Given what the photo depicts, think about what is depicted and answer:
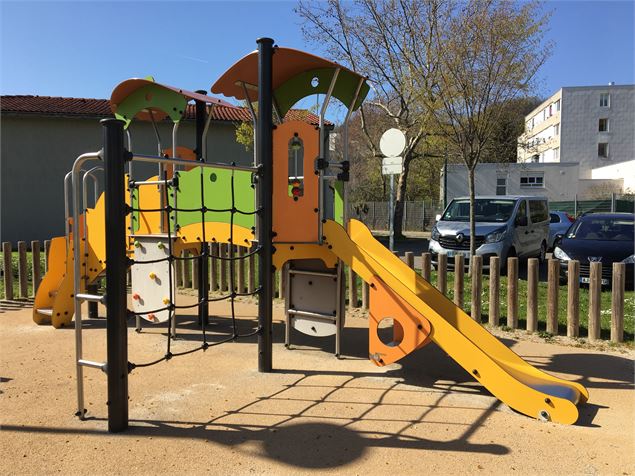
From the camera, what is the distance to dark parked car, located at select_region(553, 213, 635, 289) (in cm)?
878

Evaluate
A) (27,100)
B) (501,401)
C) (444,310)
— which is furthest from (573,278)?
(27,100)

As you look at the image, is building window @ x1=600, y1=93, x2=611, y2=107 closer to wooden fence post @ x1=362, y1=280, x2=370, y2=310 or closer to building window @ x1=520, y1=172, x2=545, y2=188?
building window @ x1=520, y1=172, x2=545, y2=188

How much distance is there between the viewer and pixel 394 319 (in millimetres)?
4605

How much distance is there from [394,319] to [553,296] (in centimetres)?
256

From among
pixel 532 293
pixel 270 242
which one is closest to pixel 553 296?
pixel 532 293

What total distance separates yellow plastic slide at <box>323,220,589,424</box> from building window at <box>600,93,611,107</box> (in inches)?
1776

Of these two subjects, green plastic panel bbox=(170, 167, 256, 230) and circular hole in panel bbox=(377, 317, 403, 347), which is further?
circular hole in panel bbox=(377, 317, 403, 347)

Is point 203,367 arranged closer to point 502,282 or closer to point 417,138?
point 502,282

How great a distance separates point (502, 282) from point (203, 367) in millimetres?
6142

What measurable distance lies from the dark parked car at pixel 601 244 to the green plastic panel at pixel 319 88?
17.2 feet

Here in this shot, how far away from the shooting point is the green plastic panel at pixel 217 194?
5254mm

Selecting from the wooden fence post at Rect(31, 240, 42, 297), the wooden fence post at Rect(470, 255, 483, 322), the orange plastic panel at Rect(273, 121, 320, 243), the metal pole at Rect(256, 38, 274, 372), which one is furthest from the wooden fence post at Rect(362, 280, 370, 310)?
the wooden fence post at Rect(31, 240, 42, 297)

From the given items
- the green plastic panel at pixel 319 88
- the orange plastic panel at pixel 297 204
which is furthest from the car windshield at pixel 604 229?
the orange plastic panel at pixel 297 204

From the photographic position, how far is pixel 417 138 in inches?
671
